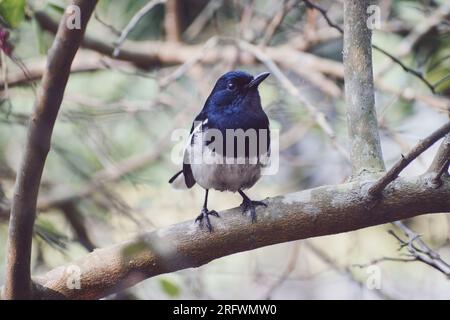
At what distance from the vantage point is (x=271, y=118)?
4.22 m

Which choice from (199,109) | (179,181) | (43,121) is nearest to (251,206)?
(43,121)

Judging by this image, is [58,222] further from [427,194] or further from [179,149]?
[427,194]

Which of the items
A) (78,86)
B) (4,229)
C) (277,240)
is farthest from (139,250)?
(78,86)

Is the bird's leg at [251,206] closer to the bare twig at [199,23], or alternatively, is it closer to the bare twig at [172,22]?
the bare twig at [172,22]

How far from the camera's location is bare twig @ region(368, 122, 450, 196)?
75.8 inches

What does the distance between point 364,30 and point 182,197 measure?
2.35m

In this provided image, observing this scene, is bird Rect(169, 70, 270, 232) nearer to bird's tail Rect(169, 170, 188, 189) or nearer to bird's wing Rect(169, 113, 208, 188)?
bird's wing Rect(169, 113, 208, 188)

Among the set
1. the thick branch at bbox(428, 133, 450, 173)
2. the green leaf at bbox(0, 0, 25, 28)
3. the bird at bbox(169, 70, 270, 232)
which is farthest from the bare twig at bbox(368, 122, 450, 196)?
the green leaf at bbox(0, 0, 25, 28)

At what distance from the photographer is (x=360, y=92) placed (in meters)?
2.77

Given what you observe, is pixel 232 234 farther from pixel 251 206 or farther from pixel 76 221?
pixel 76 221

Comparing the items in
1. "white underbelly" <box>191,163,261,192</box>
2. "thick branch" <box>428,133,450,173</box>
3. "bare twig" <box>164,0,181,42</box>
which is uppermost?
"bare twig" <box>164,0,181,42</box>

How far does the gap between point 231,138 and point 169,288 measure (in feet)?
2.46

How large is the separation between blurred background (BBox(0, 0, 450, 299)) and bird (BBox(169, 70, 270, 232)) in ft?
1.64

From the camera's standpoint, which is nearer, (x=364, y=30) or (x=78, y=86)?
(x=364, y=30)
